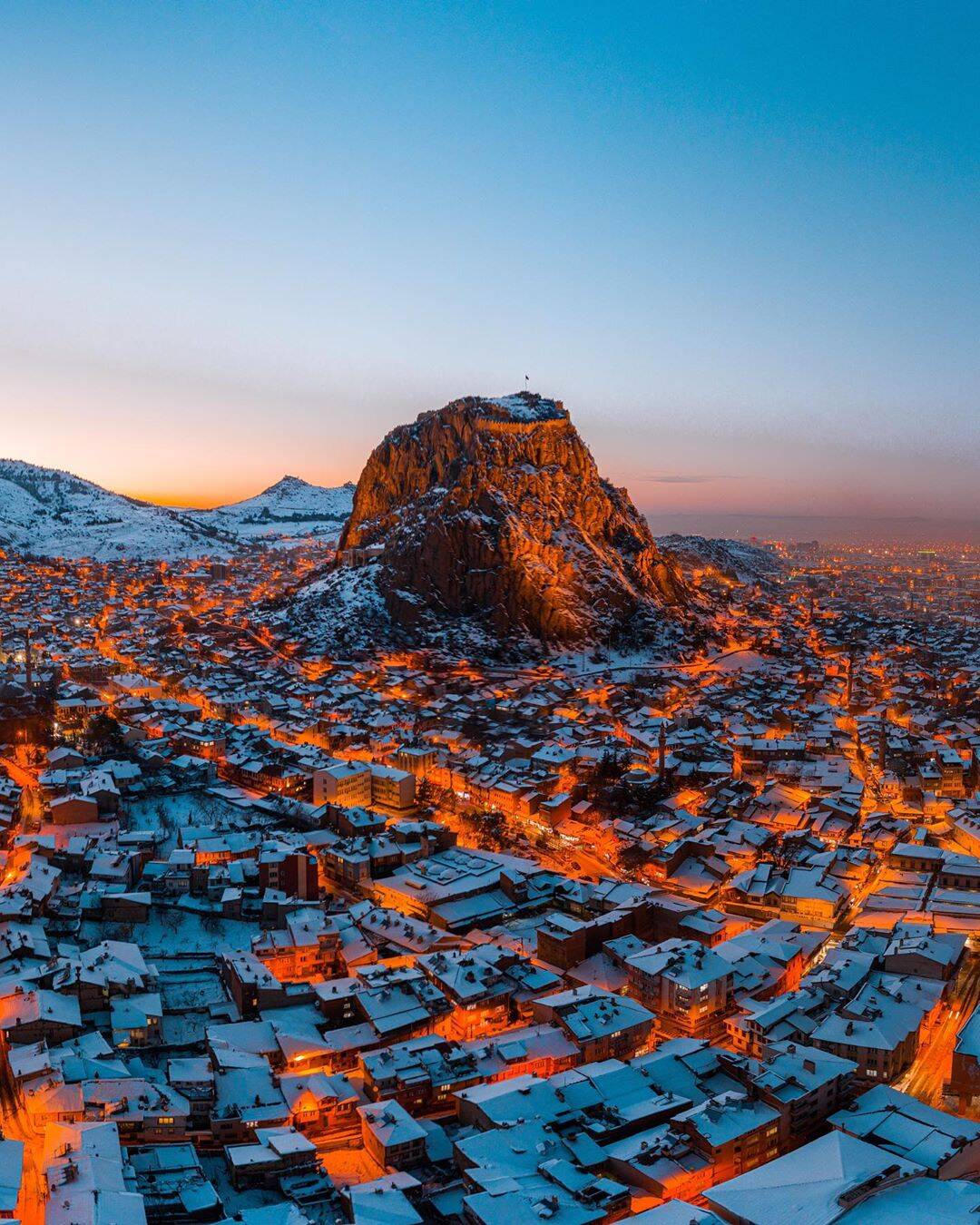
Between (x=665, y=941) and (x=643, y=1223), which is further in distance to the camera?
(x=665, y=941)

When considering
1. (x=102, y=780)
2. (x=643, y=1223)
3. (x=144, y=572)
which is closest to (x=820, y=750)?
(x=102, y=780)

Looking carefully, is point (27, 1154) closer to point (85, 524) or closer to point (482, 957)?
point (482, 957)

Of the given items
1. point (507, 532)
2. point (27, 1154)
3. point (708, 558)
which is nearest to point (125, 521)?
point (708, 558)

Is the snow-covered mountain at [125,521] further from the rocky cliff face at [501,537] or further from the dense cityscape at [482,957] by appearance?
the dense cityscape at [482,957]

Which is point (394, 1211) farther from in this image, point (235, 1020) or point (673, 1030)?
point (673, 1030)

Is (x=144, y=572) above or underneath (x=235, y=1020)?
above

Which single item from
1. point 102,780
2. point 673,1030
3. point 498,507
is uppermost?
point 498,507
